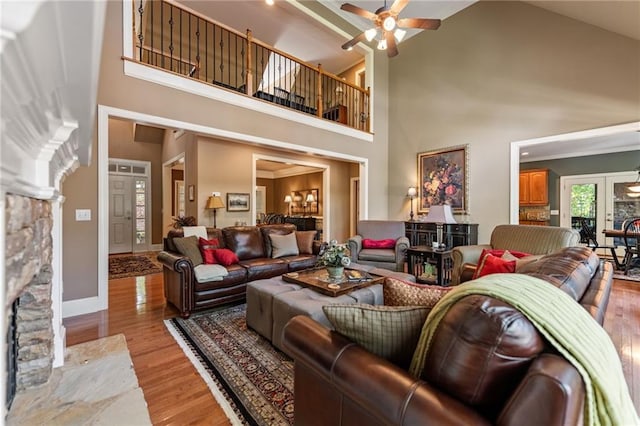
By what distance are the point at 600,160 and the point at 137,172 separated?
36.9 ft

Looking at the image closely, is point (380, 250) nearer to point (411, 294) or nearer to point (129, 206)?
point (411, 294)

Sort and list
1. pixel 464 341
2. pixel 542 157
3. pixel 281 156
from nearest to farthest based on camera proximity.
Result: pixel 464 341 → pixel 281 156 → pixel 542 157

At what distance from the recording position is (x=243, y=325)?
2.80 metres

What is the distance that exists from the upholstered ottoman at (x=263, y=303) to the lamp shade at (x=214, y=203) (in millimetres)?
3124

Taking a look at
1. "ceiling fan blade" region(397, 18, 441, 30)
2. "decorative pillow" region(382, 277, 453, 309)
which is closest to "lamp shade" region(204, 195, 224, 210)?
"ceiling fan blade" region(397, 18, 441, 30)

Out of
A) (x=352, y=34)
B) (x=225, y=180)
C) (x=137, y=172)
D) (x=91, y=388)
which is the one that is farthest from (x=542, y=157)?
(x=137, y=172)

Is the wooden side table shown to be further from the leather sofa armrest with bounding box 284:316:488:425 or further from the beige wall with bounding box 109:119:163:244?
the beige wall with bounding box 109:119:163:244

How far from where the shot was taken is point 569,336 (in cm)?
74

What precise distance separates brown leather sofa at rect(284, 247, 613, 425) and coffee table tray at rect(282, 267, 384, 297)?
129 cm

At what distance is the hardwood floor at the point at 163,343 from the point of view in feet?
5.51

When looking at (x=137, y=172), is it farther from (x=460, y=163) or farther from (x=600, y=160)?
(x=600, y=160)

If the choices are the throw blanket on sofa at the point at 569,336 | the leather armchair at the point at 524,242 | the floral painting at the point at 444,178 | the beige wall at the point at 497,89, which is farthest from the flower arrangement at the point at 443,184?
the throw blanket on sofa at the point at 569,336

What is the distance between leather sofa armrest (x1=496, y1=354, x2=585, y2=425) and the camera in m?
0.61

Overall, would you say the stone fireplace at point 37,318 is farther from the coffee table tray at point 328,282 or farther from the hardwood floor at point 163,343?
the coffee table tray at point 328,282
